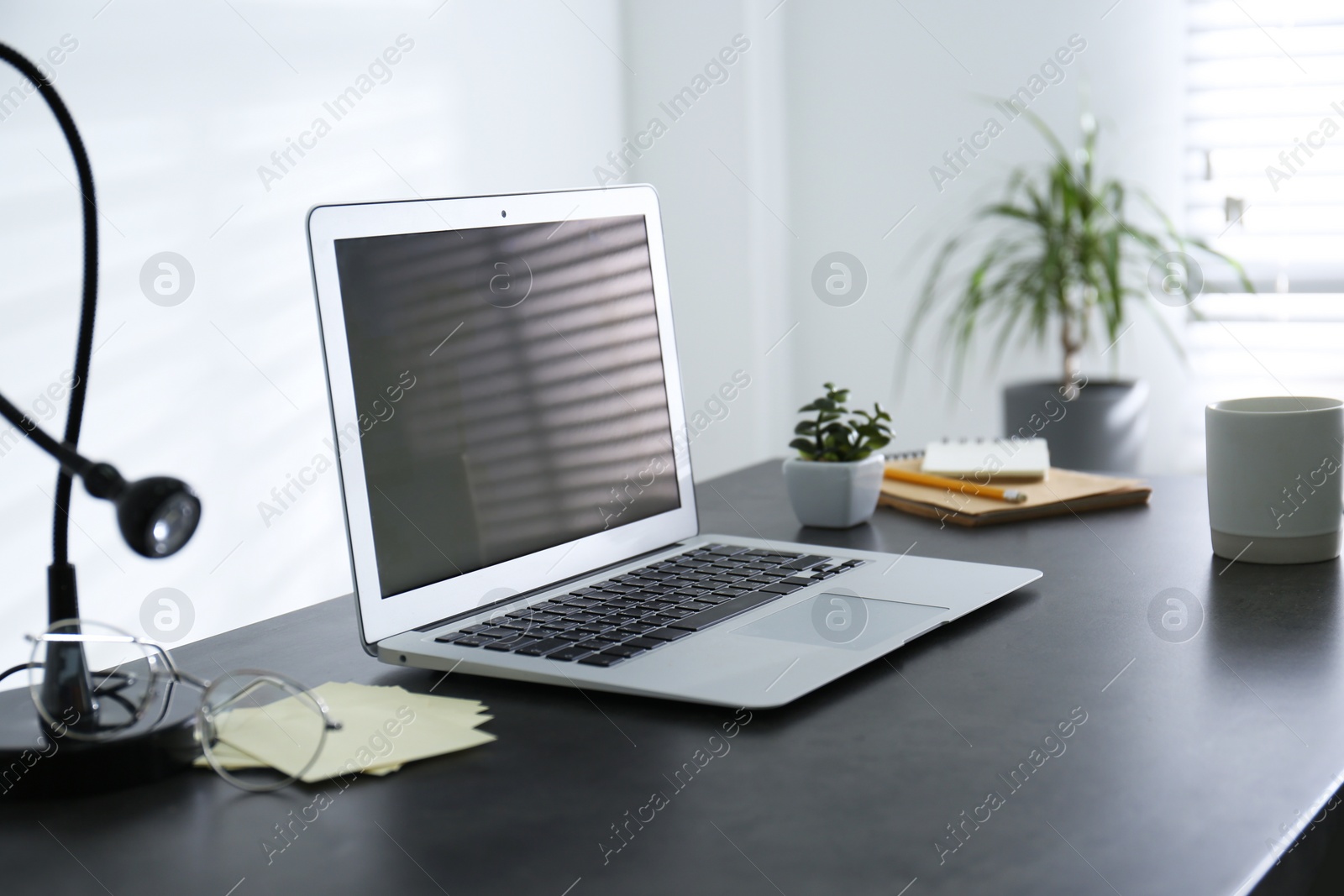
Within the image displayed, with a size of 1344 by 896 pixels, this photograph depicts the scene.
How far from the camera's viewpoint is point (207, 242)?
2102 mm

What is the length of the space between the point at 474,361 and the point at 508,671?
274 millimetres

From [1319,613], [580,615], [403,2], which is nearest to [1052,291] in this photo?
[403,2]

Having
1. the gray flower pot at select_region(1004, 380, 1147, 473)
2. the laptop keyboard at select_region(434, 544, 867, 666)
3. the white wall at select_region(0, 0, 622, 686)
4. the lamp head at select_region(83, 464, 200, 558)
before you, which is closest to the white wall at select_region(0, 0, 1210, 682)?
the white wall at select_region(0, 0, 622, 686)

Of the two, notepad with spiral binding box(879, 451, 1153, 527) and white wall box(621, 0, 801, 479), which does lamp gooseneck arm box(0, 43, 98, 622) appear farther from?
white wall box(621, 0, 801, 479)

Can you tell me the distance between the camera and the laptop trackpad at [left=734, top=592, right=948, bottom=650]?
865 mm

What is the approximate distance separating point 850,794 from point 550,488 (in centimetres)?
46

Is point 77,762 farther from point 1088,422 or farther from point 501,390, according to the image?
point 1088,422

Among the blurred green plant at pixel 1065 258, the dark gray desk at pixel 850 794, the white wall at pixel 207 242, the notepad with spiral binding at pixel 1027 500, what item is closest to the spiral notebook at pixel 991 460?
the notepad with spiral binding at pixel 1027 500

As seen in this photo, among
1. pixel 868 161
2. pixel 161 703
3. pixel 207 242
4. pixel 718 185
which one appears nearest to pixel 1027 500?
pixel 161 703

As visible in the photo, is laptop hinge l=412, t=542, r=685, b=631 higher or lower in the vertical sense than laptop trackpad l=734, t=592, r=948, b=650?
higher

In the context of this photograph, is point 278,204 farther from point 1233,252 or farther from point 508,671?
point 1233,252

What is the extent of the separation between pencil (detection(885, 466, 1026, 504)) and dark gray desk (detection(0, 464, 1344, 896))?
0.39 m

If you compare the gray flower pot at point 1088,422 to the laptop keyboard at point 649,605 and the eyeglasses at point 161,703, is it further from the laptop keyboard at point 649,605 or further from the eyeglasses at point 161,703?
the eyeglasses at point 161,703

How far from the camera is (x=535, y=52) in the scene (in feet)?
9.73
